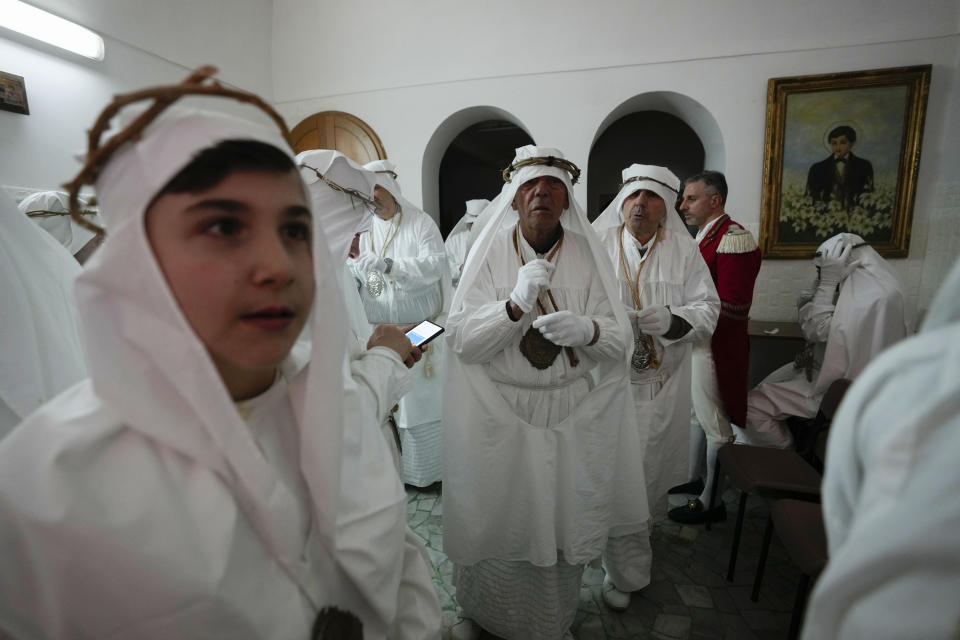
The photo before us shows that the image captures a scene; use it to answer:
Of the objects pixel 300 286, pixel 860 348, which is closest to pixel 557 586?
pixel 300 286

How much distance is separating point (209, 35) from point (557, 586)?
19.6 ft

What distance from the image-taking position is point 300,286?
79 cm

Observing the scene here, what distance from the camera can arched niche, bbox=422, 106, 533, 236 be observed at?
16.9 feet

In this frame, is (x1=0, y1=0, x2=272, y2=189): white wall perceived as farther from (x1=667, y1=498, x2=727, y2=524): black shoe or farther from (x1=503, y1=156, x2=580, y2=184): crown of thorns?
(x1=667, y1=498, x2=727, y2=524): black shoe

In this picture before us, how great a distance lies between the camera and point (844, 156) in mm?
4141

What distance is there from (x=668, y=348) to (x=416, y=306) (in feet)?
6.26

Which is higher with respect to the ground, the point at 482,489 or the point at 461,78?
the point at 461,78

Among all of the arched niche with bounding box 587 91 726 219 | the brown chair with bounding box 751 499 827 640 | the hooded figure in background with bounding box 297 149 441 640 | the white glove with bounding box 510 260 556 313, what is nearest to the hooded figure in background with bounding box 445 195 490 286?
the arched niche with bounding box 587 91 726 219

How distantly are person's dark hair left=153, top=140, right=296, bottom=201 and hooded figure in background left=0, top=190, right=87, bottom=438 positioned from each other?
133 centimetres

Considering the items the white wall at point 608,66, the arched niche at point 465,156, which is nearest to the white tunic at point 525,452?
the white wall at point 608,66

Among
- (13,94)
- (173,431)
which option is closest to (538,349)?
(173,431)

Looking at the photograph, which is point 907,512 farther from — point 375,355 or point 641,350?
point 641,350

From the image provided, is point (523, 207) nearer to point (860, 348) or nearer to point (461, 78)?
point (860, 348)

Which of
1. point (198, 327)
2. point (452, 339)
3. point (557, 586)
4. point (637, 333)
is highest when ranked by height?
point (198, 327)
